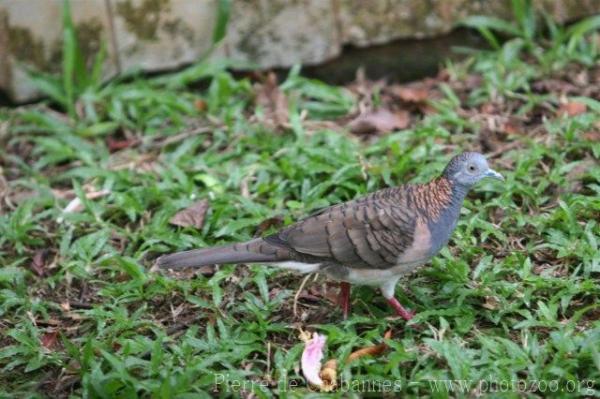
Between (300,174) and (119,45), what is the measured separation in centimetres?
190

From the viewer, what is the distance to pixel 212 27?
673 cm

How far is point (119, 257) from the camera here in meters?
4.98

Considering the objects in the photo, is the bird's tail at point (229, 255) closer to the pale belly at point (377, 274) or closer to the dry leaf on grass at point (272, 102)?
the pale belly at point (377, 274)

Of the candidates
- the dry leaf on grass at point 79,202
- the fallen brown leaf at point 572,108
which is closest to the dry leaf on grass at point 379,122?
the fallen brown leaf at point 572,108

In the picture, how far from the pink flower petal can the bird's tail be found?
1.37 ft

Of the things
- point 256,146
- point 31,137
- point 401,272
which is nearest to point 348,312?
point 401,272

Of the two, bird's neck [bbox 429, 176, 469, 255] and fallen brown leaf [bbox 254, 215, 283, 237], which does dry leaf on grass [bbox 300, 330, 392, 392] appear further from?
fallen brown leaf [bbox 254, 215, 283, 237]

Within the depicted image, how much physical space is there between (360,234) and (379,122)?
6.51ft

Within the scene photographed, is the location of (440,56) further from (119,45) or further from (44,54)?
(44,54)

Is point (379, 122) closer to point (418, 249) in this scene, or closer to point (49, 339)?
point (418, 249)

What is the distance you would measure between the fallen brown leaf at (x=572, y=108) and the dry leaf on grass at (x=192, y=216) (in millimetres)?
2377

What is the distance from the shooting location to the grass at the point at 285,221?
164 inches

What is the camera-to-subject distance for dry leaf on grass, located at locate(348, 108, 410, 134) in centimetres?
625

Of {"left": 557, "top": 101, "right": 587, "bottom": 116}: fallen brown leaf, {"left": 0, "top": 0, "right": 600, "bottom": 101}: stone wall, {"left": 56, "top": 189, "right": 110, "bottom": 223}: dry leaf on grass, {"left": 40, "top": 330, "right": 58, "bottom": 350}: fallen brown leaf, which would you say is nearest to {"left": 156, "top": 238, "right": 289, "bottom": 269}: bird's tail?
{"left": 40, "top": 330, "right": 58, "bottom": 350}: fallen brown leaf
